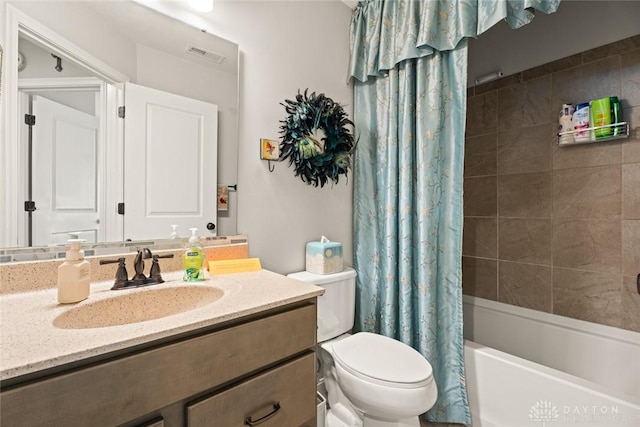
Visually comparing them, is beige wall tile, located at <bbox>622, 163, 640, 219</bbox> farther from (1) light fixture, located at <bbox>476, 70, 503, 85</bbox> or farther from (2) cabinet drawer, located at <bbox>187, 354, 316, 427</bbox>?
(2) cabinet drawer, located at <bbox>187, 354, 316, 427</bbox>

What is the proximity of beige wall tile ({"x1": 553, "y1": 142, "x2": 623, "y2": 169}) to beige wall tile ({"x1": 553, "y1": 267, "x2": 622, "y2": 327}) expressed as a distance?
67 centimetres

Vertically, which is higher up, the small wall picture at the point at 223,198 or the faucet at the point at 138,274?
the small wall picture at the point at 223,198

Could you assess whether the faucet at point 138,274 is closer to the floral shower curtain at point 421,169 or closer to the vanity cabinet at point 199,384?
the vanity cabinet at point 199,384

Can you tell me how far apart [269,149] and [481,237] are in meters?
1.79

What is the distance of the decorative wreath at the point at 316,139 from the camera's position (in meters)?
1.56

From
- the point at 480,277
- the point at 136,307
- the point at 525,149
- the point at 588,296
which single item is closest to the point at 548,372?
the point at 588,296

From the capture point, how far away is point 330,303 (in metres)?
1.53

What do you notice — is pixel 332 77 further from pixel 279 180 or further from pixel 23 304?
pixel 23 304

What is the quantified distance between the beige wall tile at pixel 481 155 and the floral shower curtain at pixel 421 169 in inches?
37.8

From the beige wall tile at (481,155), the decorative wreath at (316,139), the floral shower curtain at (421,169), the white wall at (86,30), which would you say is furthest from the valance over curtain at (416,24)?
the white wall at (86,30)

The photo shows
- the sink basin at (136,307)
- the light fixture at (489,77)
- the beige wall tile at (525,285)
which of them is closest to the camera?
the sink basin at (136,307)

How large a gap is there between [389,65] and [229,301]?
151cm

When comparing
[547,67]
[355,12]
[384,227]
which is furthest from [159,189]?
[547,67]

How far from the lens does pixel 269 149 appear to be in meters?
1.50
